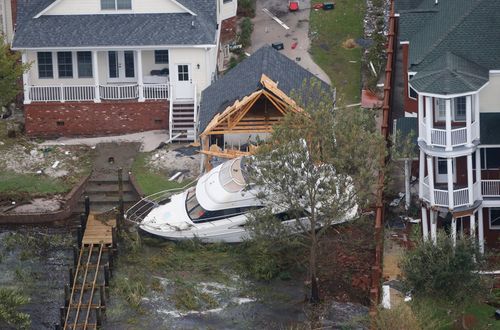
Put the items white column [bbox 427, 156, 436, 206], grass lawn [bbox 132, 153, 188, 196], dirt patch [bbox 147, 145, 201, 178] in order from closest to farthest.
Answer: white column [bbox 427, 156, 436, 206] < grass lawn [bbox 132, 153, 188, 196] < dirt patch [bbox 147, 145, 201, 178]

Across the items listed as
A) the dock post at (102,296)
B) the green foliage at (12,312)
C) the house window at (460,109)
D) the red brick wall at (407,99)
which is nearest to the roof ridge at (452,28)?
the red brick wall at (407,99)

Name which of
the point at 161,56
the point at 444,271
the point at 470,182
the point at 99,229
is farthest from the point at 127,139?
the point at 444,271

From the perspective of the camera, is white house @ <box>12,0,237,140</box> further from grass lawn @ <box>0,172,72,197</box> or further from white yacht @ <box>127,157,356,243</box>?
white yacht @ <box>127,157,356,243</box>

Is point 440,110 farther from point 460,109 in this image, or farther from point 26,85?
point 26,85

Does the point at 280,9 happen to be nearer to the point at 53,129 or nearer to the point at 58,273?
the point at 53,129

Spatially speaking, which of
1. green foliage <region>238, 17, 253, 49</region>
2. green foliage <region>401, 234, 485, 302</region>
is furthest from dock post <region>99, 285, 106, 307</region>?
green foliage <region>238, 17, 253, 49</region>

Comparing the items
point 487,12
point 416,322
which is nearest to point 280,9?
point 487,12

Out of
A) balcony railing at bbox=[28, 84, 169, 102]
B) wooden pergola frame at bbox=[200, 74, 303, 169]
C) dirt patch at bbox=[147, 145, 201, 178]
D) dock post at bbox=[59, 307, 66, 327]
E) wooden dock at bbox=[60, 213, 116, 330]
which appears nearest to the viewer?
dock post at bbox=[59, 307, 66, 327]
